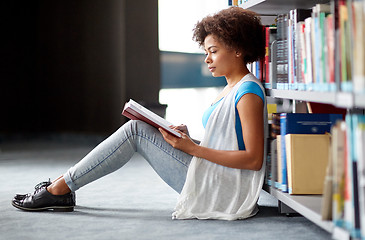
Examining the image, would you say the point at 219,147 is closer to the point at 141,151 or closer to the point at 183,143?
the point at 183,143

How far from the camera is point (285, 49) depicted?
7.74 ft

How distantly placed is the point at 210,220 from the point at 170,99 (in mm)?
6655

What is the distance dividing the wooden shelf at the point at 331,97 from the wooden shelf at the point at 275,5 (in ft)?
1.47

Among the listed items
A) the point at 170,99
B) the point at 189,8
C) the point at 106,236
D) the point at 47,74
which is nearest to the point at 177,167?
the point at 106,236

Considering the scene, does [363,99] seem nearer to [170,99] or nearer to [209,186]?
[209,186]

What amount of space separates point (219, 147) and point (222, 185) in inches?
6.4

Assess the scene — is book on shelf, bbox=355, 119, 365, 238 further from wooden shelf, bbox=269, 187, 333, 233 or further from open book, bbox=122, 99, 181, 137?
open book, bbox=122, 99, 181, 137

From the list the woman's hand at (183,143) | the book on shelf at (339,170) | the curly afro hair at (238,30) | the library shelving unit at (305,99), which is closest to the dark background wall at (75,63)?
the library shelving unit at (305,99)

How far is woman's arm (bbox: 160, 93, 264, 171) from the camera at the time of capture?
2.24 m

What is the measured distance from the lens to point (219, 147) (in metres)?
2.35

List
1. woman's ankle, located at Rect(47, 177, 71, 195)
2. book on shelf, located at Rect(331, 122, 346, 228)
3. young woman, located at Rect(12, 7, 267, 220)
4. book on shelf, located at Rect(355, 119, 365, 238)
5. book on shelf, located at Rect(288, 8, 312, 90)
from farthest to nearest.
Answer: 1. woman's ankle, located at Rect(47, 177, 71, 195)
2. young woman, located at Rect(12, 7, 267, 220)
3. book on shelf, located at Rect(288, 8, 312, 90)
4. book on shelf, located at Rect(331, 122, 346, 228)
5. book on shelf, located at Rect(355, 119, 365, 238)

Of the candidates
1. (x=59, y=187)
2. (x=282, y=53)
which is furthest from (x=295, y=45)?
(x=59, y=187)

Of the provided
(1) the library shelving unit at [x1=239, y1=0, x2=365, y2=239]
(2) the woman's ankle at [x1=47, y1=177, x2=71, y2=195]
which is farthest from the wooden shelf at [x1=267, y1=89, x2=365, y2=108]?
(2) the woman's ankle at [x1=47, y1=177, x2=71, y2=195]

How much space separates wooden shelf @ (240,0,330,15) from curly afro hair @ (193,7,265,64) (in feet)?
0.58
